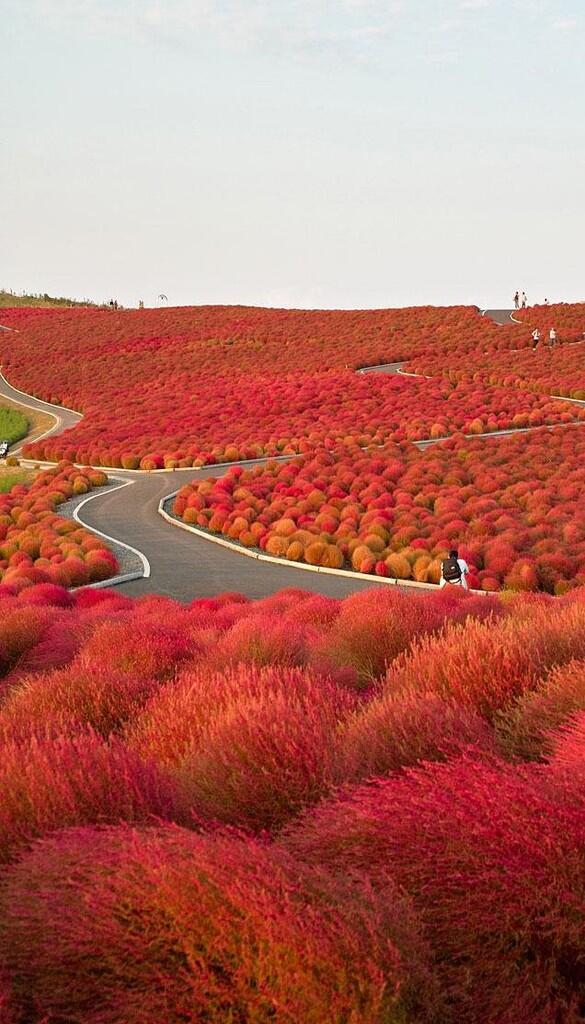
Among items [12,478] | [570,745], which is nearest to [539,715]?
[570,745]

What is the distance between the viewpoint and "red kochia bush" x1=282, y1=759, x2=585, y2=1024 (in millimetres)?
3715

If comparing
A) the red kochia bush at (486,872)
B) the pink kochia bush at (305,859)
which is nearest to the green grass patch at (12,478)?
the pink kochia bush at (305,859)

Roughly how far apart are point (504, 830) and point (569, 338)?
53.8 meters

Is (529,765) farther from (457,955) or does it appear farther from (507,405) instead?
(507,405)

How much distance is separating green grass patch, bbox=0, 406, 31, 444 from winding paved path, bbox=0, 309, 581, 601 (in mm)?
14551

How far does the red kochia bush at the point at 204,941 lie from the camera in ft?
10.8

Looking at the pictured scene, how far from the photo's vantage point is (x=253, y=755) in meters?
5.14

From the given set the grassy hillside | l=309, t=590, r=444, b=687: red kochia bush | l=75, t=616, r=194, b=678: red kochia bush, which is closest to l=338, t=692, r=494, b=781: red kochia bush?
l=309, t=590, r=444, b=687: red kochia bush

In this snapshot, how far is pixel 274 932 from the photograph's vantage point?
3355 mm

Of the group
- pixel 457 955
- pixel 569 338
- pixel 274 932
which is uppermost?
pixel 569 338

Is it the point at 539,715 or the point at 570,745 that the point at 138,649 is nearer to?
the point at 539,715

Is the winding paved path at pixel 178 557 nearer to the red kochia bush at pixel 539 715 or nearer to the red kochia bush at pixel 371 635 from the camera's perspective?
the red kochia bush at pixel 371 635

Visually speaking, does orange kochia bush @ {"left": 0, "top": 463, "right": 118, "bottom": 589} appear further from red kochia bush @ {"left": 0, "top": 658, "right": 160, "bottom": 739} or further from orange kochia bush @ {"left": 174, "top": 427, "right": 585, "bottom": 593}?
red kochia bush @ {"left": 0, "top": 658, "right": 160, "bottom": 739}

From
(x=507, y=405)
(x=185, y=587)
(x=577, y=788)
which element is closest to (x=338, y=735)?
(x=577, y=788)
